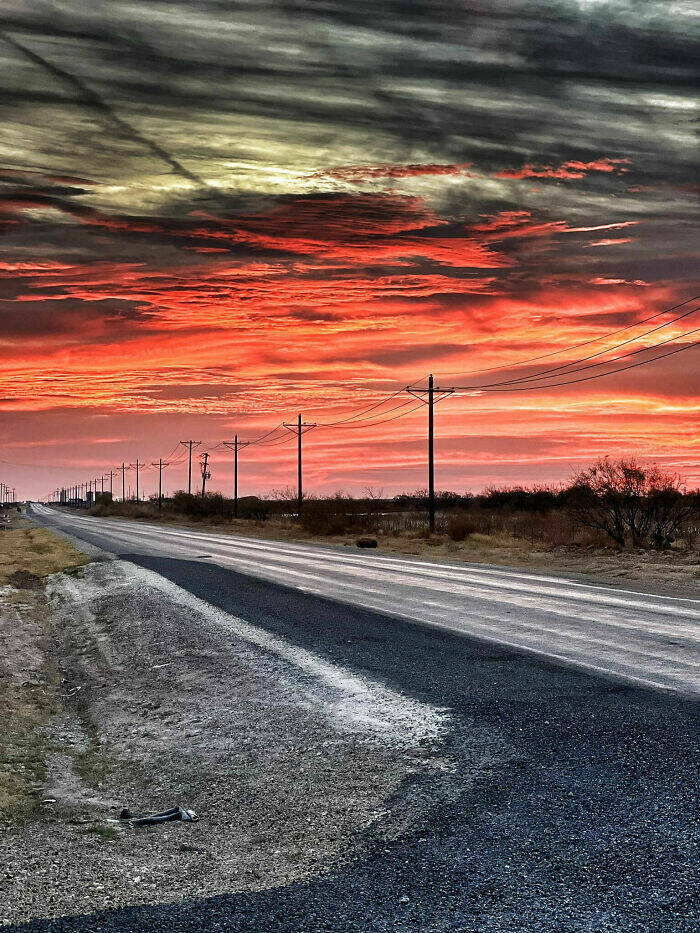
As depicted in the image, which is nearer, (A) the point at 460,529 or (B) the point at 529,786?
(B) the point at 529,786

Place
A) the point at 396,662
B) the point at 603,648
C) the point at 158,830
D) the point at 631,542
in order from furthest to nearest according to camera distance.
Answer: the point at 631,542 → the point at 603,648 → the point at 396,662 → the point at 158,830

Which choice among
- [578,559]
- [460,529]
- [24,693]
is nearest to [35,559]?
[460,529]

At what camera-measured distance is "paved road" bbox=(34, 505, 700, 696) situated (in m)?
9.48

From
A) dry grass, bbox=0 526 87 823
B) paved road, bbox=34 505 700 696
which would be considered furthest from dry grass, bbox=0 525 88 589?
paved road, bbox=34 505 700 696

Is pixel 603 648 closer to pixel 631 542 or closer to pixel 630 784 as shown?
pixel 630 784

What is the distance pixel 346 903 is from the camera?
390 cm

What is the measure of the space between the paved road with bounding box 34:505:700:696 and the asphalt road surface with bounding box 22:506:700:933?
0.05m

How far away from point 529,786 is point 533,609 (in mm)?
8714

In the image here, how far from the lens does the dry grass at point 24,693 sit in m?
6.36

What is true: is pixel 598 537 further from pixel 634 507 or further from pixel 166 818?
pixel 166 818

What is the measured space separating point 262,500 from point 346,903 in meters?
96.6

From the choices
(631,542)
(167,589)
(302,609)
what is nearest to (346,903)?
(302,609)

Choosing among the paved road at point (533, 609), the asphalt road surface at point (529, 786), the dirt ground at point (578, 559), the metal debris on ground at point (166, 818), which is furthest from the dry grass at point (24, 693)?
the dirt ground at point (578, 559)

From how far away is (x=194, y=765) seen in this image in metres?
6.67
